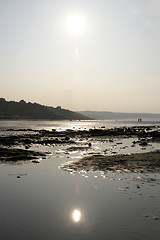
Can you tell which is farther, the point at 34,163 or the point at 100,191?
the point at 34,163

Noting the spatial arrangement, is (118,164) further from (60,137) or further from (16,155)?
(60,137)

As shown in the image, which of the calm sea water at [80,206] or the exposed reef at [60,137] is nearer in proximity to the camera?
the calm sea water at [80,206]

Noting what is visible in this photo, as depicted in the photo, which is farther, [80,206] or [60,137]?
[60,137]

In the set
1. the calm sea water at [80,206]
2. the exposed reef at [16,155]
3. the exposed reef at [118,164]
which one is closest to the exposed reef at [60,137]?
the exposed reef at [16,155]

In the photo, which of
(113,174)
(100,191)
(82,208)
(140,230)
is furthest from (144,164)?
(140,230)

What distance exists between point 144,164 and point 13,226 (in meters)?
14.2

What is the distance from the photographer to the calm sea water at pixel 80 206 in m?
8.61

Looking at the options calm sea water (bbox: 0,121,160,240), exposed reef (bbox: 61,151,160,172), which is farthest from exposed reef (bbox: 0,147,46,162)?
calm sea water (bbox: 0,121,160,240)

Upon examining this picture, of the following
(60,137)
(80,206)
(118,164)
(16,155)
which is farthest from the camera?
(60,137)

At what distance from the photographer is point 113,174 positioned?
58.6ft

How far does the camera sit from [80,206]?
11195 millimetres

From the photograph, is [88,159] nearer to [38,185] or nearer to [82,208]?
[38,185]

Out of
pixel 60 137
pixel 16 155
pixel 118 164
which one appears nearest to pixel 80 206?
pixel 118 164

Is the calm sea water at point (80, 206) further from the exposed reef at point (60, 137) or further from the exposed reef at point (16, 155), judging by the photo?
the exposed reef at point (60, 137)
